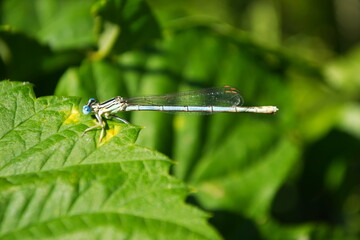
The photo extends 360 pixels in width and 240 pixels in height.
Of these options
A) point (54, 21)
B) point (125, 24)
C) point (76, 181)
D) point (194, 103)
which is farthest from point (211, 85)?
point (76, 181)

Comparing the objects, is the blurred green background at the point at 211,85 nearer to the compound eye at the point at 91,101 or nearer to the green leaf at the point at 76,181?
the compound eye at the point at 91,101

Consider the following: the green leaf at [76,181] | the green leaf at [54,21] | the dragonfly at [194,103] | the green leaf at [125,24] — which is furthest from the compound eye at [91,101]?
the green leaf at [54,21]

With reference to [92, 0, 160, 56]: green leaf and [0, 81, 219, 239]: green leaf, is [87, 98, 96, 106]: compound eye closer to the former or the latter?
[92, 0, 160, 56]: green leaf

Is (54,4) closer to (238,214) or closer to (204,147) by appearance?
(204,147)

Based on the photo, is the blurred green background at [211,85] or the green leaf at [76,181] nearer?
the green leaf at [76,181]

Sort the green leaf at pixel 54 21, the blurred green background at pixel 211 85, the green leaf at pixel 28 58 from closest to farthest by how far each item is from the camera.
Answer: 1. the green leaf at pixel 28 58
2. the blurred green background at pixel 211 85
3. the green leaf at pixel 54 21

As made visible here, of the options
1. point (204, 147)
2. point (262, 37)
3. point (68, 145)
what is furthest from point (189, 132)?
point (262, 37)

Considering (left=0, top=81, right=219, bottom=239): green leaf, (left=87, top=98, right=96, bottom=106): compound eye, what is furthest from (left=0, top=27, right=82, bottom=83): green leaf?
(left=0, top=81, right=219, bottom=239): green leaf

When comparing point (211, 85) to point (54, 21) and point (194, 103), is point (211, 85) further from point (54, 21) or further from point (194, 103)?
point (54, 21)
